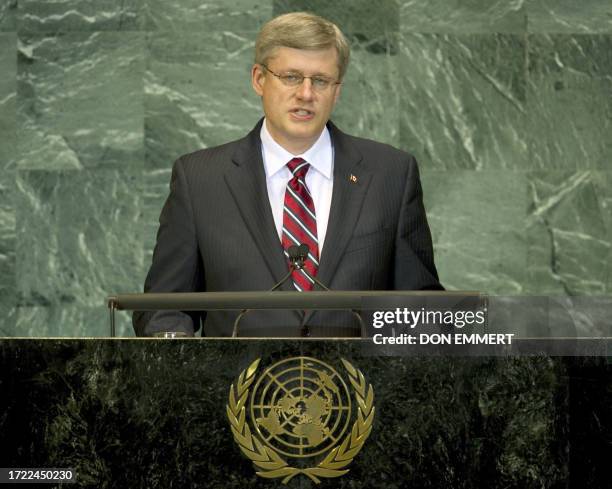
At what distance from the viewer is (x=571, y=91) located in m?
6.25

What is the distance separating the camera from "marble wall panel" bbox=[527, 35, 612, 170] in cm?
624

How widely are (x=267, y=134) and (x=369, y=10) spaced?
7.45 feet

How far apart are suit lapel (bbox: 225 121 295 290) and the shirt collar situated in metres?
0.03

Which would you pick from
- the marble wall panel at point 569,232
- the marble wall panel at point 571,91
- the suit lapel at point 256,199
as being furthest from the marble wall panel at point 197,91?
the suit lapel at point 256,199

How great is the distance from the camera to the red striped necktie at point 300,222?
3836 mm

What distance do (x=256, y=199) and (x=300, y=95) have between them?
351mm

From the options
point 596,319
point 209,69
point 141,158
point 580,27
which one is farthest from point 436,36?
point 596,319

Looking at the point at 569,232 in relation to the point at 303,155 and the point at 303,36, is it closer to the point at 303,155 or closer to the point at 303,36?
the point at 303,155

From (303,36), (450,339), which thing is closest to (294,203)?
(303,36)

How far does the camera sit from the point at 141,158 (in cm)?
631

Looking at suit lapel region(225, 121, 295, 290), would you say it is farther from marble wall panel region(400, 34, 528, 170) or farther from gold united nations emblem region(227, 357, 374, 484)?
marble wall panel region(400, 34, 528, 170)

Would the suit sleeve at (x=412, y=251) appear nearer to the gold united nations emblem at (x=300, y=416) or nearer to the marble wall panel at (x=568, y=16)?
the gold united nations emblem at (x=300, y=416)

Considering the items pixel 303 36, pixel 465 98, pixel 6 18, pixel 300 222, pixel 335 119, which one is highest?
pixel 6 18

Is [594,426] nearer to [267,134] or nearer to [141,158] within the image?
[267,134]
